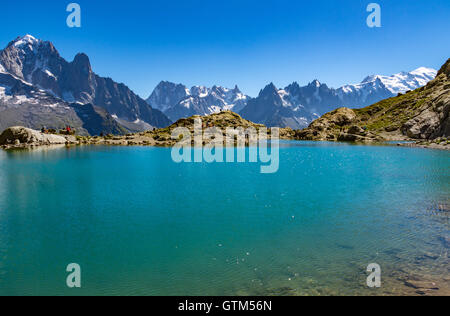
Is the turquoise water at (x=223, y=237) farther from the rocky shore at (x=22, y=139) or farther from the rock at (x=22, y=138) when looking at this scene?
the rock at (x=22, y=138)

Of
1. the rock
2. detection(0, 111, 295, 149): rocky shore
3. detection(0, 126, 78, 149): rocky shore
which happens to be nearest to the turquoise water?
detection(0, 126, 78, 149): rocky shore

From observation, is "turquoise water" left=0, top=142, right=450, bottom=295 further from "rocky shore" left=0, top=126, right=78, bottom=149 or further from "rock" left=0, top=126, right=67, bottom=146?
"rock" left=0, top=126, right=67, bottom=146

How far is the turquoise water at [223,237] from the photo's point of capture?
737 inches

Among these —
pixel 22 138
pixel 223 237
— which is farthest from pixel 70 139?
pixel 223 237

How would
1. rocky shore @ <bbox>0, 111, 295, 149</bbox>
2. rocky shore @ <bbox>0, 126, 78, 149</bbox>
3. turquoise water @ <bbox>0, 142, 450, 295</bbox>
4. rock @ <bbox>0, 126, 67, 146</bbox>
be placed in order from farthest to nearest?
rocky shore @ <bbox>0, 111, 295, 149</bbox> → rock @ <bbox>0, 126, 67, 146</bbox> → rocky shore @ <bbox>0, 126, 78, 149</bbox> → turquoise water @ <bbox>0, 142, 450, 295</bbox>

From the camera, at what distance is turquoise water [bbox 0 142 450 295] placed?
18.7 m

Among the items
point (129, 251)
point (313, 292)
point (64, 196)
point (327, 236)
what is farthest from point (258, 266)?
point (64, 196)

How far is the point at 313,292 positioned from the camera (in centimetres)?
1752

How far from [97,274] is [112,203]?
19.1m

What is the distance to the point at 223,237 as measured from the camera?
25.9m

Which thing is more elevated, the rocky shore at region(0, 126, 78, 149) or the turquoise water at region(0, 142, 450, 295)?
the rocky shore at region(0, 126, 78, 149)

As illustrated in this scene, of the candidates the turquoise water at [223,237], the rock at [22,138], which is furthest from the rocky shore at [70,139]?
the turquoise water at [223,237]
